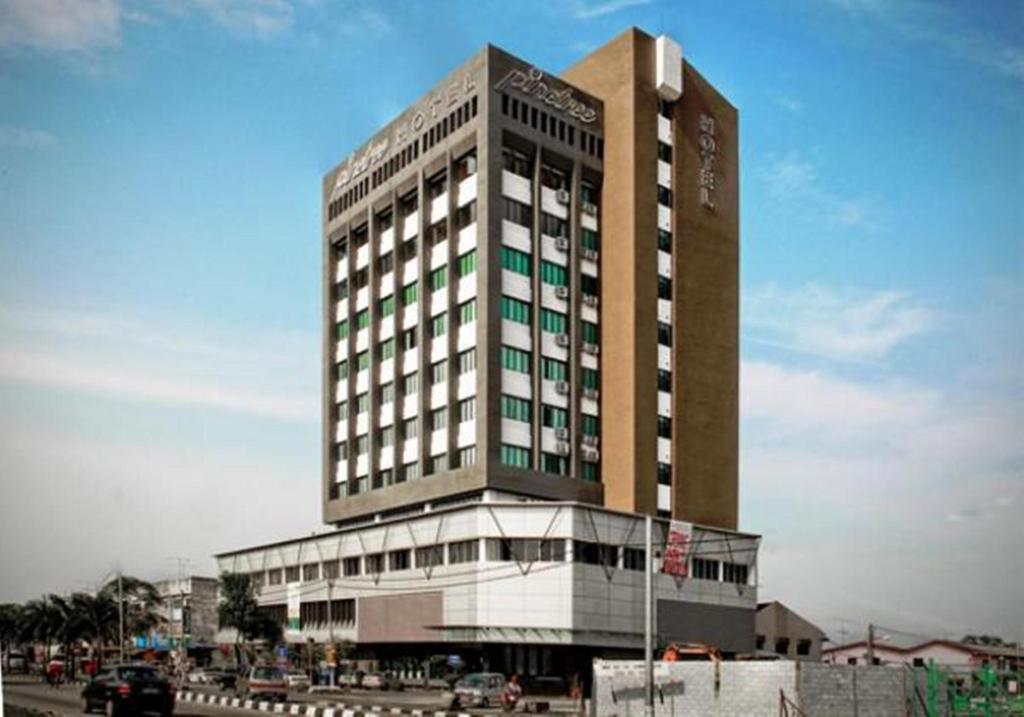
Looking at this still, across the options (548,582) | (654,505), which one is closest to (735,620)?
(654,505)

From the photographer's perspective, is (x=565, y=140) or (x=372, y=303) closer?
(x=565, y=140)

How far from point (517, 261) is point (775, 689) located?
49349 millimetres

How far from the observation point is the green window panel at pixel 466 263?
7998cm

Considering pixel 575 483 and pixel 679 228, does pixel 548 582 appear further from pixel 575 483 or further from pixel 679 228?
pixel 679 228

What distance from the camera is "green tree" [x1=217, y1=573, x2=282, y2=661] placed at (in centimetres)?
8925

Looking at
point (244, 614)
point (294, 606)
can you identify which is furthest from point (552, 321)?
point (244, 614)

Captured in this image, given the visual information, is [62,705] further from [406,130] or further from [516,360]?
[406,130]

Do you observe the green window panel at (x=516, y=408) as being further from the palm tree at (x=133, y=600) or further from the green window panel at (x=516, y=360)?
the palm tree at (x=133, y=600)

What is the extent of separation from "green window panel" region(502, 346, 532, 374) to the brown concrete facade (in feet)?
19.5

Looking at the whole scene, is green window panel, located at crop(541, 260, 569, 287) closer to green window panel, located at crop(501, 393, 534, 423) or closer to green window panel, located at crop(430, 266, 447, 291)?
green window panel, located at crop(430, 266, 447, 291)

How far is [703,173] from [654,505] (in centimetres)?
2388

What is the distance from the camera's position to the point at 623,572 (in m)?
74.2

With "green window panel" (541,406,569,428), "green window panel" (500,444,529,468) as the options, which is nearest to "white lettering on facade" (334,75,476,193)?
"green window panel" (541,406,569,428)

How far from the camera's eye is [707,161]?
3401 inches
